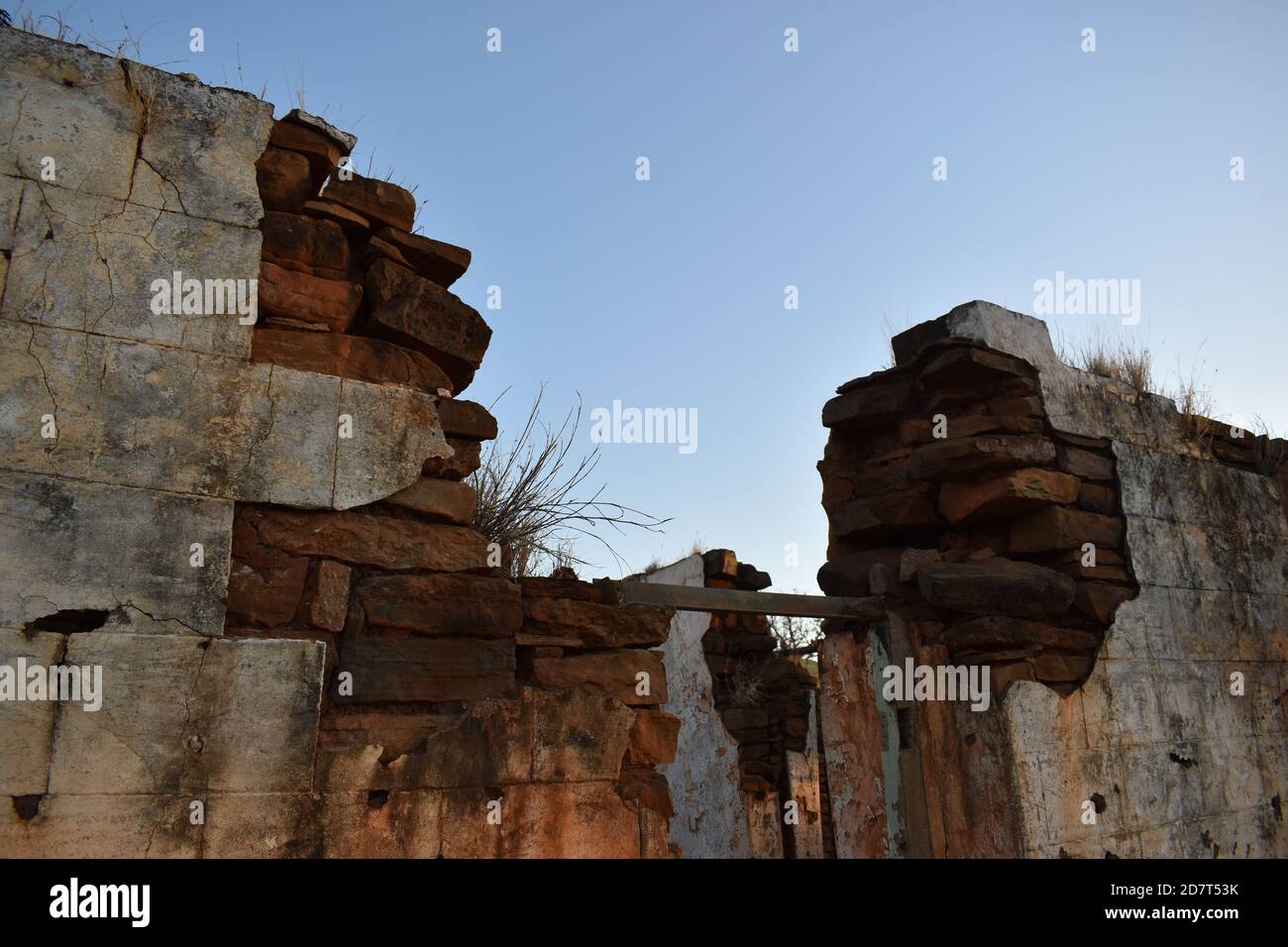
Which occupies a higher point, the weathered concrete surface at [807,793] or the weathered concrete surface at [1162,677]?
the weathered concrete surface at [1162,677]

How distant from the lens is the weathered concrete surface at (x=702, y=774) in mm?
9117

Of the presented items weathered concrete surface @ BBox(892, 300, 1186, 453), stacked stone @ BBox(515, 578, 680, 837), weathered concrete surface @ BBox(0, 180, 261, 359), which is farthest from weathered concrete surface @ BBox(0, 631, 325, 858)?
weathered concrete surface @ BBox(892, 300, 1186, 453)

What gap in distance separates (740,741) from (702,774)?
51 cm

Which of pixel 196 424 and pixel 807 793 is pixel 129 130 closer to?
pixel 196 424

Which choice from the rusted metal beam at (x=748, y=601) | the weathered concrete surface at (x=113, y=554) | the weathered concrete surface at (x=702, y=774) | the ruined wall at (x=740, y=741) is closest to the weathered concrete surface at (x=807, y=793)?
the ruined wall at (x=740, y=741)

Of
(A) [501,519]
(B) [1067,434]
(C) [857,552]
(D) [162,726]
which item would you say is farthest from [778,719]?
(D) [162,726]

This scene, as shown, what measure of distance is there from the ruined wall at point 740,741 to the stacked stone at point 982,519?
143 inches

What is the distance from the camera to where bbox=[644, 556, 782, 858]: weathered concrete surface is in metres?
9.12

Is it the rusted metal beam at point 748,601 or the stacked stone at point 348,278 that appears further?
the rusted metal beam at point 748,601

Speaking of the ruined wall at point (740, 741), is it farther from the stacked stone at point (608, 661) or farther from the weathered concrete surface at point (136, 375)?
A: the weathered concrete surface at point (136, 375)

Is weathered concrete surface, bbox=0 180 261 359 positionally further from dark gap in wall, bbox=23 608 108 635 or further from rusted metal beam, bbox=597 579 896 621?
rusted metal beam, bbox=597 579 896 621

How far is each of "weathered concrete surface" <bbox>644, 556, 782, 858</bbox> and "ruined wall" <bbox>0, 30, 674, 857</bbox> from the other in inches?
218

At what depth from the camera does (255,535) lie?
313 centimetres

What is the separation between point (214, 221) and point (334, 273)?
418 millimetres
